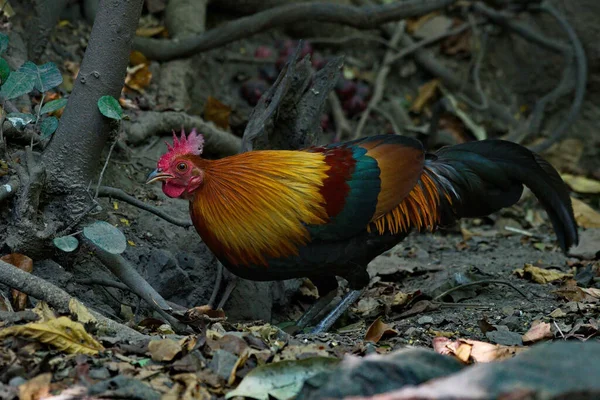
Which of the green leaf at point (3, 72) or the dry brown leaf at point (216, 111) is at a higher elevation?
the green leaf at point (3, 72)

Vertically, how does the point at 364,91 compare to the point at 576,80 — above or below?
above

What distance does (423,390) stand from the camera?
204cm

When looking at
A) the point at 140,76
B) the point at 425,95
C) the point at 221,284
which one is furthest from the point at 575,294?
the point at 425,95

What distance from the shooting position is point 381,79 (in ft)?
28.0

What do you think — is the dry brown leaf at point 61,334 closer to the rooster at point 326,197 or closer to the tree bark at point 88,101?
the tree bark at point 88,101

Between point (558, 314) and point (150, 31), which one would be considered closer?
point (558, 314)

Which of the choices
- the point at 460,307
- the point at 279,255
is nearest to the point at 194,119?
the point at 279,255

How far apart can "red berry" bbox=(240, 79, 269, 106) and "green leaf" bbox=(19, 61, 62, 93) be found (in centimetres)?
340

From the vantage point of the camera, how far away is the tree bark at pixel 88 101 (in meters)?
4.24

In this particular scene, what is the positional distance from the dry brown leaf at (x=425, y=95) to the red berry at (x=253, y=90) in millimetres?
1924

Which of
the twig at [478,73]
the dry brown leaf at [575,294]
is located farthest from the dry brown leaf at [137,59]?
the dry brown leaf at [575,294]

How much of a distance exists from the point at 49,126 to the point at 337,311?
2.07 m

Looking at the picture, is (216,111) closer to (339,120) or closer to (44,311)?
(339,120)

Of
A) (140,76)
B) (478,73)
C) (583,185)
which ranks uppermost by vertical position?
(140,76)
